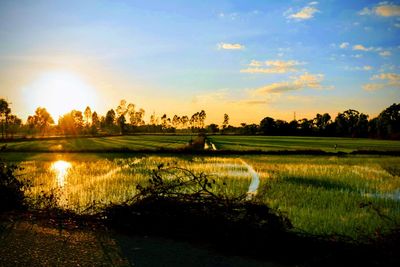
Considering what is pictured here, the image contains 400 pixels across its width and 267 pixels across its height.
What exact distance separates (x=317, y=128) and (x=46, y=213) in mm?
120876

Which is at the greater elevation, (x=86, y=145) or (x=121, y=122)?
(x=121, y=122)

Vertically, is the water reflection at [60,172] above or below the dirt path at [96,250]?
below

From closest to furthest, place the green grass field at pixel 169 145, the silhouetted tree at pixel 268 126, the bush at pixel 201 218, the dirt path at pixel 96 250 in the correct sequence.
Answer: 1. the dirt path at pixel 96 250
2. the bush at pixel 201 218
3. the green grass field at pixel 169 145
4. the silhouetted tree at pixel 268 126

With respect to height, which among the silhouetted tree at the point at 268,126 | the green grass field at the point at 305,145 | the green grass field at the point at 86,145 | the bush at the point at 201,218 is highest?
the silhouetted tree at the point at 268,126

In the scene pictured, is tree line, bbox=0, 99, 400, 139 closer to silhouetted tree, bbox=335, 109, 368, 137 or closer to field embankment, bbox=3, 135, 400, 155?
silhouetted tree, bbox=335, 109, 368, 137

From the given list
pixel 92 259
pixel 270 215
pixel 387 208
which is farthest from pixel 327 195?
pixel 92 259

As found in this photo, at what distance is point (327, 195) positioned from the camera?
14047 mm

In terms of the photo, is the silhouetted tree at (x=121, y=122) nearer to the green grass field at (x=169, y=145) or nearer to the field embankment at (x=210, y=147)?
the green grass field at (x=169, y=145)

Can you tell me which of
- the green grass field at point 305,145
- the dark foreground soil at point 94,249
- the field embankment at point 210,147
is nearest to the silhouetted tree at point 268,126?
the green grass field at point 305,145

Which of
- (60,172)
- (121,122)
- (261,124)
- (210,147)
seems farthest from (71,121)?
(60,172)

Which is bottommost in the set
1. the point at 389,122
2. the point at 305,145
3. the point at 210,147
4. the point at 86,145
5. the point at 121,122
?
the point at 86,145

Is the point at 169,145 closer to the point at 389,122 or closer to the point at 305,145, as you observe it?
the point at 305,145

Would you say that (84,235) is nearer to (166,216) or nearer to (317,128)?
(166,216)

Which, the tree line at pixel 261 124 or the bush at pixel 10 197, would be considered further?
the tree line at pixel 261 124
